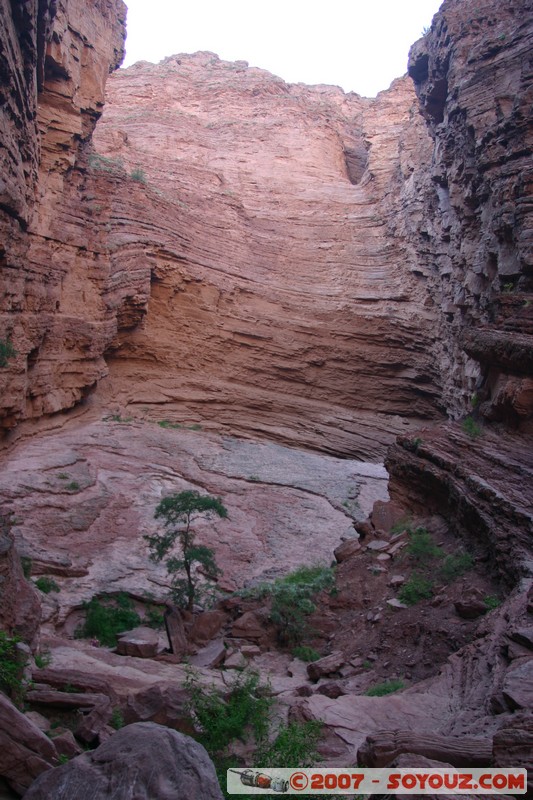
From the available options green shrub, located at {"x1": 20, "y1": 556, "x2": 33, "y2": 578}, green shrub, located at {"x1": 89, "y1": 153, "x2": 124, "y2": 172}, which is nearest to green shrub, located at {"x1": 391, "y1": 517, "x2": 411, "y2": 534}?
green shrub, located at {"x1": 20, "y1": 556, "x2": 33, "y2": 578}

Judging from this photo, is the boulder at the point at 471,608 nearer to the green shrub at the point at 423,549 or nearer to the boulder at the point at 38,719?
the green shrub at the point at 423,549

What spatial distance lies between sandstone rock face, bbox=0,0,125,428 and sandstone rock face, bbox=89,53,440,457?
2.02 metres

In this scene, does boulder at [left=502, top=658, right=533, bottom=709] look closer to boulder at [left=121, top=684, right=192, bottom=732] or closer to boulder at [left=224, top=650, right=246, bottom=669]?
boulder at [left=121, top=684, right=192, bottom=732]

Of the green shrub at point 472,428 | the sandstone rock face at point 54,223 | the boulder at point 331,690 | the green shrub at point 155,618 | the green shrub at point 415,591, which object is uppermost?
the sandstone rock face at point 54,223

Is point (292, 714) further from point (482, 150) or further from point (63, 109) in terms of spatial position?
point (63, 109)

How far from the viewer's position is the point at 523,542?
27.5ft

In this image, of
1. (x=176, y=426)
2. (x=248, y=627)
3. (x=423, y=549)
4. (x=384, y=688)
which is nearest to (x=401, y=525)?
(x=423, y=549)

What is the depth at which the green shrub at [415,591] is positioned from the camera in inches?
362

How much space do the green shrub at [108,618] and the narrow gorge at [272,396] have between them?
16 centimetres

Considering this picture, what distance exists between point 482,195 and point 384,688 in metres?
13.3

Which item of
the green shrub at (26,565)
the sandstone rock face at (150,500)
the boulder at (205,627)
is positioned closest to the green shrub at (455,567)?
the boulder at (205,627)

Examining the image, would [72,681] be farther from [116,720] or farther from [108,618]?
[108,618]

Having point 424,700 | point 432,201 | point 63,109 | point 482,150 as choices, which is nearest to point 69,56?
point 63,109

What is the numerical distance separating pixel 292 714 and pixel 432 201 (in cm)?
2097
